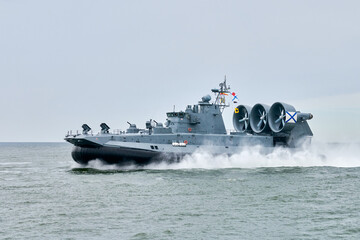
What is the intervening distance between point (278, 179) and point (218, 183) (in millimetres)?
5346

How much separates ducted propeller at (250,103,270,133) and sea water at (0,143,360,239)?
10.5 meters

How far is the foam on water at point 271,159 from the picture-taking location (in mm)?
36281

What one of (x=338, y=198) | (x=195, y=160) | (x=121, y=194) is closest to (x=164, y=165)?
(x=195, y=160)

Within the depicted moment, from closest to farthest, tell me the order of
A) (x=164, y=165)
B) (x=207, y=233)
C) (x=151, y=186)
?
(x=207, y=233)
(x=151, y=186)
(x=164, y=165)

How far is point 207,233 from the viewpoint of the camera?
15.1 meters

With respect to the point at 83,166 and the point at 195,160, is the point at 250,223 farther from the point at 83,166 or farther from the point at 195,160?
the point at 83,166

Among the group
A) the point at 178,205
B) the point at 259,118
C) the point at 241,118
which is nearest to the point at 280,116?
the point at 259,118

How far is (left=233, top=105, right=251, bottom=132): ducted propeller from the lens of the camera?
152 ft

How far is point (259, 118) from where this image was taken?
45188mm

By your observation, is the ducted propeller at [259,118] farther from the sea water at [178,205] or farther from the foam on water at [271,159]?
the sea water at [178,205]

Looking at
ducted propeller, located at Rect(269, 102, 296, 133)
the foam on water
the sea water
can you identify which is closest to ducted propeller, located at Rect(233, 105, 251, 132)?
ducted propeller, located at Rect(269, 102, 296, 133)

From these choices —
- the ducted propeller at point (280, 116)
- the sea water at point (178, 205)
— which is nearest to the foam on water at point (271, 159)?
the sea water at point (178, 205)

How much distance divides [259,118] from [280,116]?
Answer: 152 inches

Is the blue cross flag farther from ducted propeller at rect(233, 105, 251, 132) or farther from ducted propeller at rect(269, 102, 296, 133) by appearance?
ducted propeller at rect(233, 105, 251, 132)
